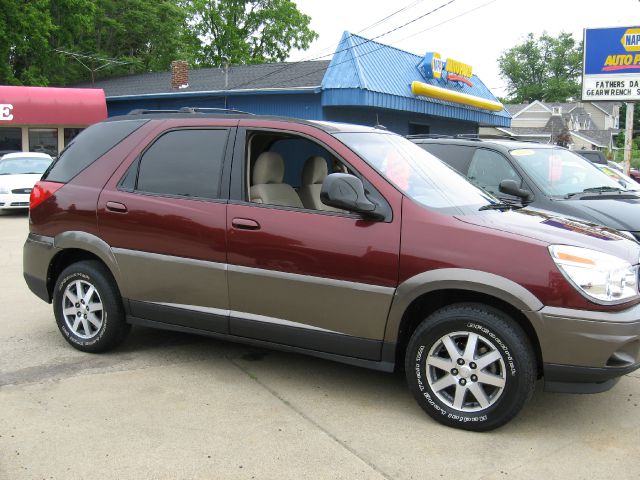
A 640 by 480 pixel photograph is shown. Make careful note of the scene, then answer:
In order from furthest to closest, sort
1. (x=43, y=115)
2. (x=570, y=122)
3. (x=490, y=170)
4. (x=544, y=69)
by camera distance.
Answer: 1. (x=544, y=69)
2. (x=570, y=122)
3. (x=43, y=115)
4. (x=490, y=170)

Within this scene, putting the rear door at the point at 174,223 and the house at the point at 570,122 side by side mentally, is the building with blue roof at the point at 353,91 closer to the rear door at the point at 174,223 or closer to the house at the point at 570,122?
the rear door at the point at 174,223

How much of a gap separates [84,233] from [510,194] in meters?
3.90

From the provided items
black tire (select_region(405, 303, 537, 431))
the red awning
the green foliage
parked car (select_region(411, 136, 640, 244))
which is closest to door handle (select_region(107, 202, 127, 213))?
black tire (select_region(405, 303, 537, 431))

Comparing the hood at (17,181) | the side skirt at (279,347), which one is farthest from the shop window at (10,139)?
the side skirt at (279,347)

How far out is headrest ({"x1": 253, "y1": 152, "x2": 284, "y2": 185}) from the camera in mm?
4605

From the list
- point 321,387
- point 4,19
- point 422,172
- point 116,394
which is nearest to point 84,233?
point 116,394

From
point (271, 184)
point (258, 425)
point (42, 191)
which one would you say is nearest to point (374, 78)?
point (42, 191)

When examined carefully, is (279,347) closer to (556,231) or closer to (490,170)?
(556,231)

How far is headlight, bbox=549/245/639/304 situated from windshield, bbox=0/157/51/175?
47.4ft

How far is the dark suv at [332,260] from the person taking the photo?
3.55 metres

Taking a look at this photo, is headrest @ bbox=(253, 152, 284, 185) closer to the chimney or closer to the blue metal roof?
the blue metal roof

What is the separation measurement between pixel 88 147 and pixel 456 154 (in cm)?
410

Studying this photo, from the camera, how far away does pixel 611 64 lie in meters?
18.5

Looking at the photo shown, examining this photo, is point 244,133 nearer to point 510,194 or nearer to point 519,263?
point 519,263
